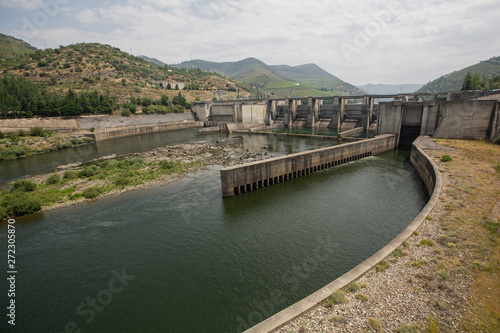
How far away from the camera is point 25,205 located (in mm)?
20109

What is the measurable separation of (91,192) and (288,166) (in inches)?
787

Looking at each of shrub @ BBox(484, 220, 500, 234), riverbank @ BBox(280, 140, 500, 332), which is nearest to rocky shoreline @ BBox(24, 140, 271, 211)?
riverbank @ BBox(280, 140, 500, 332)

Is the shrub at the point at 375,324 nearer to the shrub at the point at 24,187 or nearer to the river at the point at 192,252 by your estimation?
the river at the point at 192,252

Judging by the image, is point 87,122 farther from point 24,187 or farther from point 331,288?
point 331,288

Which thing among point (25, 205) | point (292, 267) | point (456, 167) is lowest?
point (292, 267)

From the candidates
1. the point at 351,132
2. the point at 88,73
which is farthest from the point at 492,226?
the point at 88,73

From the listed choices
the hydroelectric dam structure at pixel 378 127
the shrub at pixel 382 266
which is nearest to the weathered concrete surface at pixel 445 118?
the hydroelectric dam structure at pixel 378 127

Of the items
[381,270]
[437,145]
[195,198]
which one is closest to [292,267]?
[381,270]

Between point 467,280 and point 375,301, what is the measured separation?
3.99 meters

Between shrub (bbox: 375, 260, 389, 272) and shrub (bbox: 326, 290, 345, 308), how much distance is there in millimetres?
2323

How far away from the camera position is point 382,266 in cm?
1029

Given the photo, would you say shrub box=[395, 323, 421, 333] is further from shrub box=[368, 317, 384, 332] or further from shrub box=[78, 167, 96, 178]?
shrub box=[78, 167, 96, 178]

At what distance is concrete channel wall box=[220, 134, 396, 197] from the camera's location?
76.0 feet

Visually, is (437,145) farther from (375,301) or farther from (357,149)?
(375,301)
